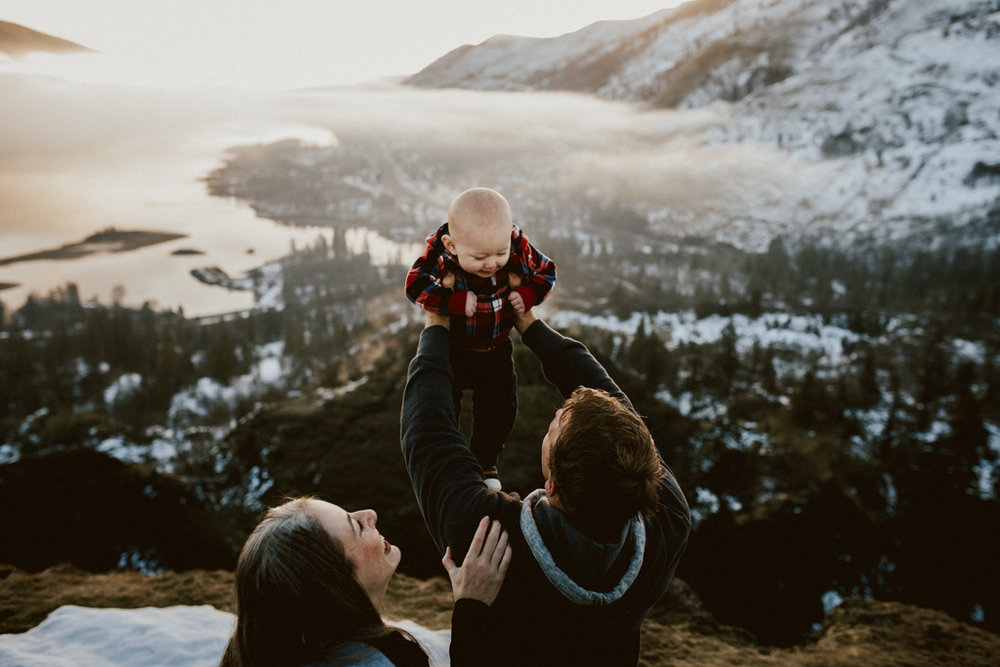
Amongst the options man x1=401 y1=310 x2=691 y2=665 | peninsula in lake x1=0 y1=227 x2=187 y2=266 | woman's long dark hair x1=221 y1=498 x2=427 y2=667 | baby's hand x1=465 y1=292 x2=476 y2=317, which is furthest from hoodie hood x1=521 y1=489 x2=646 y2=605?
peninsula in lake x1=0 y1=227 x2=187 y2=266

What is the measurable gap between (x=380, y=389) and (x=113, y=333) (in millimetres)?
96089

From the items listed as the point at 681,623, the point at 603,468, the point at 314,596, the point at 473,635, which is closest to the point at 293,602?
the point at 314,596

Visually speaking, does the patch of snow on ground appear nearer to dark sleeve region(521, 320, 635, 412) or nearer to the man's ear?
the man's ear

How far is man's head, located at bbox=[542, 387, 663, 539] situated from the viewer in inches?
66.0

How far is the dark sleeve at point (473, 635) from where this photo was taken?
1788 millimetres

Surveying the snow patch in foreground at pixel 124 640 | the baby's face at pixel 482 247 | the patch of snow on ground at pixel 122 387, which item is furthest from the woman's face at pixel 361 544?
the patch of snow on ground at pixel 122 387

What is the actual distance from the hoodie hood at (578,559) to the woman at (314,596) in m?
0.14

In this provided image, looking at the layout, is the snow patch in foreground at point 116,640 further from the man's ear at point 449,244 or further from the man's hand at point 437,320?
the man's ear at point 449,244

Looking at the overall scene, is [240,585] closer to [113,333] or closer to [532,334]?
[532,334]

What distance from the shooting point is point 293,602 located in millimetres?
1847

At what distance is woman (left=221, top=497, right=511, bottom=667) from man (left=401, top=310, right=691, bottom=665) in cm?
10

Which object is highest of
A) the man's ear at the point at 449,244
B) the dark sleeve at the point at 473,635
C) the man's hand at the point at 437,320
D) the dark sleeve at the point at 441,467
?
the man's ear at the point at 449,244

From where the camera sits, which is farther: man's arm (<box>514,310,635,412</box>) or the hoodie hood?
man's arm (<box>514,310,635,412</box>)

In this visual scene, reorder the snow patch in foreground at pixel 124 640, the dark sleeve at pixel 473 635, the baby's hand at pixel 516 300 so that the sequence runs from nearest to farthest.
Answer: the dark sleeve at pixel 473 635 → the baby's hand at pixel 516 300 → the snow patch in foreground at pixel 124 640
